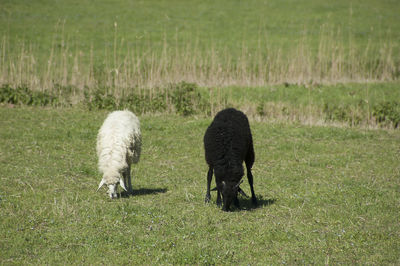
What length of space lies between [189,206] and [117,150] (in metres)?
2.02

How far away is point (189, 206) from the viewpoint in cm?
805

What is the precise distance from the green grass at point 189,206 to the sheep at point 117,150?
0.37 m

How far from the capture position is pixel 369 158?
12.3m

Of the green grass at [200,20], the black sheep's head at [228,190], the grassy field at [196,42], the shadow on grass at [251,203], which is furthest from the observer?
the green grass at [200,20]

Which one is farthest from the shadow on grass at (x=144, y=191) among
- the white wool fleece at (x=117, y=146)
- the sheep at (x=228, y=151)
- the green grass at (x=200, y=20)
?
the green grass at (x=200, y=20)

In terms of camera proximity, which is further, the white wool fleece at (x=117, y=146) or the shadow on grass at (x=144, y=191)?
the shadow on grass at (x=144, y=191)

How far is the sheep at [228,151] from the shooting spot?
7.84m

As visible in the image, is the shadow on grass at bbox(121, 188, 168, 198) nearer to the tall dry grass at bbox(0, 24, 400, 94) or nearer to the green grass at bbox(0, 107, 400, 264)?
the green grass at bbox(0, 107, 400, 264)

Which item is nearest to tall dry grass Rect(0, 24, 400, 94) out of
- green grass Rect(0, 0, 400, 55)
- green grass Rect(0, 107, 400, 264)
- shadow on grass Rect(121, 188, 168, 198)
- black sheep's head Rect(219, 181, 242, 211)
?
green grass Rect(0, 107, 400, 264)

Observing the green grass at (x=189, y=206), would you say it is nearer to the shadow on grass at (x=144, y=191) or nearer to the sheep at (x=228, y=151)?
the shadow on grass at (x=144, y=191)

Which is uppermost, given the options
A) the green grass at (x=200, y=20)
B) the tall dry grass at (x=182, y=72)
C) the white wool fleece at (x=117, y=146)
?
the green grass at (x=200, y=20)

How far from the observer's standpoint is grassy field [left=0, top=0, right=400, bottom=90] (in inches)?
744

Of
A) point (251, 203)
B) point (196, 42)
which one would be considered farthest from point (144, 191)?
point (196, 42)

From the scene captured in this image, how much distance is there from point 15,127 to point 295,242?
10345 mm
